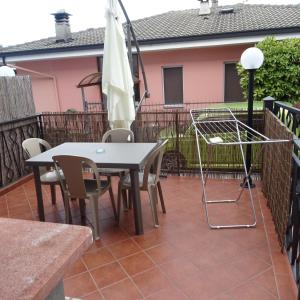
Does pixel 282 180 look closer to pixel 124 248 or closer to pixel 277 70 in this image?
pixel 124 248

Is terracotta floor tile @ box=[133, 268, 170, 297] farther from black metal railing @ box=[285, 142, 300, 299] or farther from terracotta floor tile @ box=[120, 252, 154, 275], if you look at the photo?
black metal railing @ box=[285, 142, 300, 299]

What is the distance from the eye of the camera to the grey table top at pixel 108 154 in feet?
10.2

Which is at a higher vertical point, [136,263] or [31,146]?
Result: [31,146]

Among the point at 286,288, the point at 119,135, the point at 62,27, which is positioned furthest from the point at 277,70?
Result: the point at 62,27

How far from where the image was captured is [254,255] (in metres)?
2.76

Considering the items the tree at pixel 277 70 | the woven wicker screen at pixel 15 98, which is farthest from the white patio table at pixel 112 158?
the tree at pixel 277 70

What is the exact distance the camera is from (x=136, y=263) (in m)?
2.75

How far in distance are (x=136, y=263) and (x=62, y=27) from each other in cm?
1150

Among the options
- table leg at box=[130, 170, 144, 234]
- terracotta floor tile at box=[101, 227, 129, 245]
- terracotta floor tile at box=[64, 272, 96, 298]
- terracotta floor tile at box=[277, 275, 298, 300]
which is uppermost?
table leg at box=[130, 170, 144, 234]

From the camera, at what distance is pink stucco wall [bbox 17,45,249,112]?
9602 millimetres

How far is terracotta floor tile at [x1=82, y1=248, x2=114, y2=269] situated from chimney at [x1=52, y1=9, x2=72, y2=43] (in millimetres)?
10720

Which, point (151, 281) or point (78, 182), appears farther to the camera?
point (78, 182)

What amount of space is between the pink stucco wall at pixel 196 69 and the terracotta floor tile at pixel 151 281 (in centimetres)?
806

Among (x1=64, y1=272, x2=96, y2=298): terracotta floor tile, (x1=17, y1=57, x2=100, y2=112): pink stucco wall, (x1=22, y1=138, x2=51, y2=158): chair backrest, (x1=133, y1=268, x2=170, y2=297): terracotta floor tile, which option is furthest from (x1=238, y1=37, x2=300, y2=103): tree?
(x1=64, y1=272, x2=96, y2=298): terracotta floor tile
